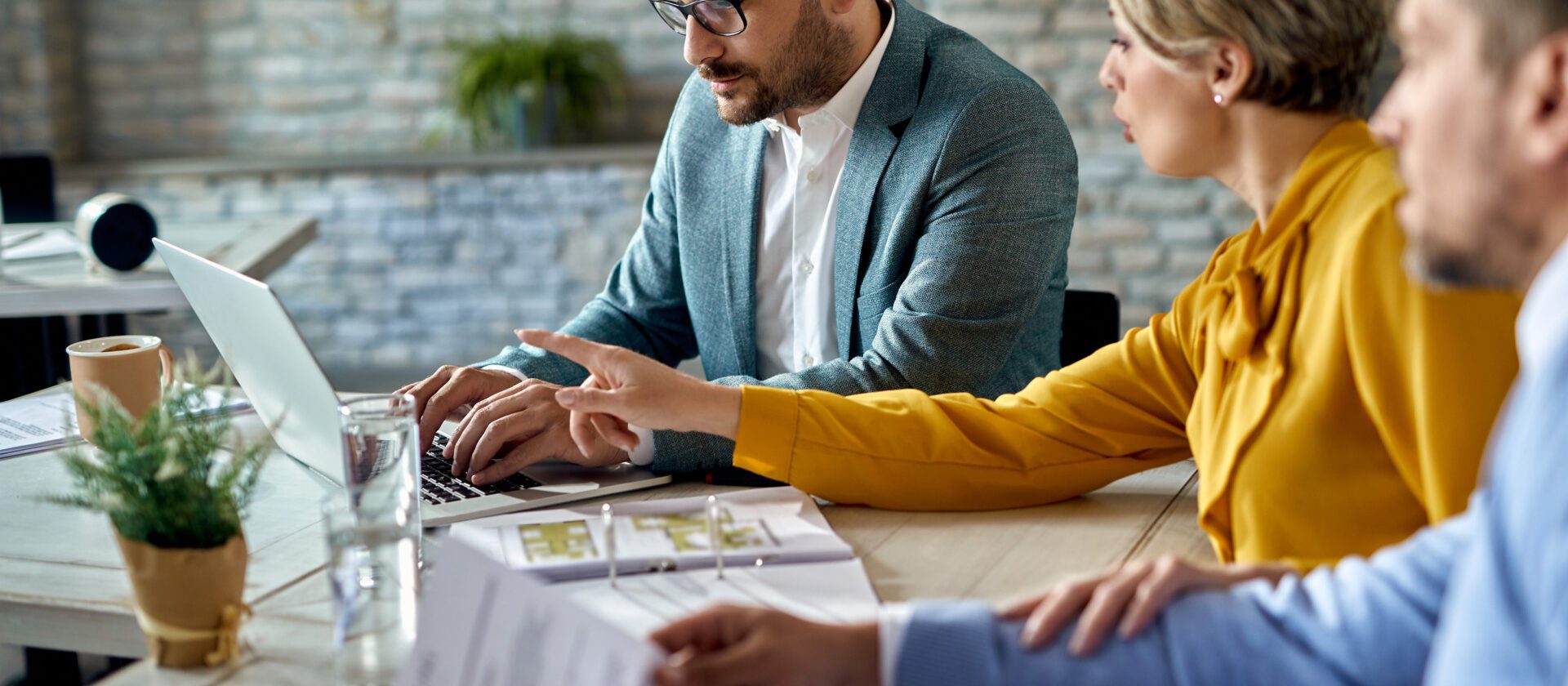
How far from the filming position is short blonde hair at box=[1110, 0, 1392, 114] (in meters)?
1.16

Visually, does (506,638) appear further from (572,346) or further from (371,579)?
(572,346)

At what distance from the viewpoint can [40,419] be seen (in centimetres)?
176

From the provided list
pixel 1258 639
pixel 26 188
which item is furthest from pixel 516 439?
pixel 26 188

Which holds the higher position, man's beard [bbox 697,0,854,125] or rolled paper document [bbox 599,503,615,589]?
man's beard [bbox 697,0,854,125]

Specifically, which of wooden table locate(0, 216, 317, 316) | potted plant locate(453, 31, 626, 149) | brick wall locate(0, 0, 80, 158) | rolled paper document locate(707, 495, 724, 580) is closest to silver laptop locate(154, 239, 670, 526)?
rolled paper document locate(707, 495, 724, 580)

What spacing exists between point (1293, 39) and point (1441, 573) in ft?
1.61

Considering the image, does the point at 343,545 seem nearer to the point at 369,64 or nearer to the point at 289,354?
the point at 289,354

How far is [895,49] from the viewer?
1.87 metres

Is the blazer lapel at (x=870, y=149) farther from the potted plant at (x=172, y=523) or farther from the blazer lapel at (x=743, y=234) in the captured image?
the potted plant at (x=172, y=523)

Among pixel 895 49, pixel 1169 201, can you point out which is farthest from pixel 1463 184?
pixel 1169 201

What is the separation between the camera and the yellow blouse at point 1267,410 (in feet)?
3.26

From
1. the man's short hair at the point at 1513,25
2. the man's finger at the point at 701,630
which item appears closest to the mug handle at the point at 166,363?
the man's finger at the point at 701,630

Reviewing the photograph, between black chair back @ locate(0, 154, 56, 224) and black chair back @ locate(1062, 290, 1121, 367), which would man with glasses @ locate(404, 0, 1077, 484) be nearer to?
black chair back @ locate(1062, 290, 1121, 367)

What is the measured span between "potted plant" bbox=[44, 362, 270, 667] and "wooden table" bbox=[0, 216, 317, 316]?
1.54 metres
